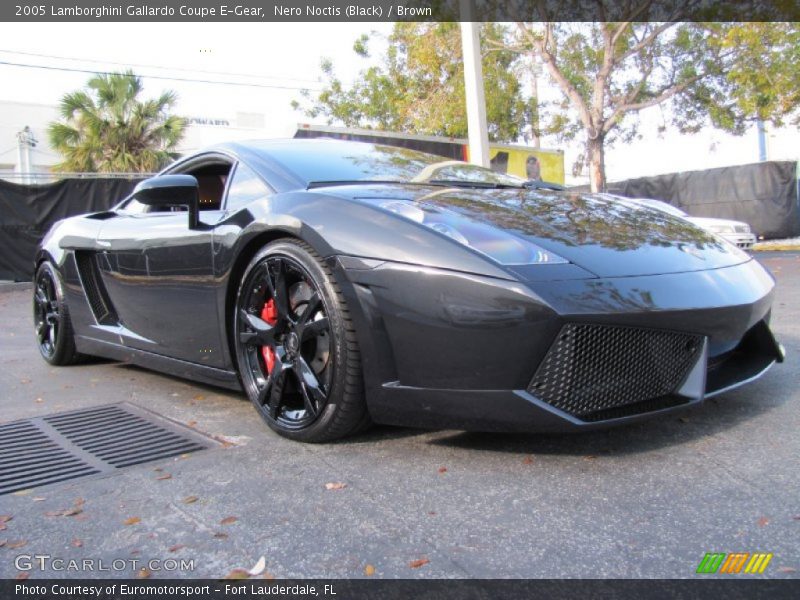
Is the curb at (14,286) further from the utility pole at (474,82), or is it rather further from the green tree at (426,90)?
the green tree at (426,90)

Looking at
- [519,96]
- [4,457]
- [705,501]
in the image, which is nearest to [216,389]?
[4,457]

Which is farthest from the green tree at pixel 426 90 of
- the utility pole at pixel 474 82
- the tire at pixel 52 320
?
the tire at pixel 52 320

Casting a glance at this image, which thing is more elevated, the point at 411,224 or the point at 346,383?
the point at 411,224

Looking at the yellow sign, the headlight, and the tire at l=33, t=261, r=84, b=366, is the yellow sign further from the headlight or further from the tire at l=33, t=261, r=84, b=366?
the headlight

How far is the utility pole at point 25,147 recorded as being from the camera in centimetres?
2969

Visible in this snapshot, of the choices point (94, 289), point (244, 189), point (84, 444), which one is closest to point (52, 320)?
point (94, 289)

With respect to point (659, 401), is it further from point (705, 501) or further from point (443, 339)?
point (443, 339)

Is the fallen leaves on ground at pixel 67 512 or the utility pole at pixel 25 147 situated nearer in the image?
the fallen leaves on ground at pixel 67 512

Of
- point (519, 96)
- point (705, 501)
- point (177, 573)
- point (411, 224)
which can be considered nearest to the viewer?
point (177, 573)

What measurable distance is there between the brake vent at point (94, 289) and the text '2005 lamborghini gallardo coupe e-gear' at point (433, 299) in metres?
0.67

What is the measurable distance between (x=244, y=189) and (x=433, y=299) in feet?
4.33

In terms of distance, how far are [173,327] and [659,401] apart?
7.26 feet

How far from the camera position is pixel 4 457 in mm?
2811

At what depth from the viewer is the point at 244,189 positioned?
3203 mm
